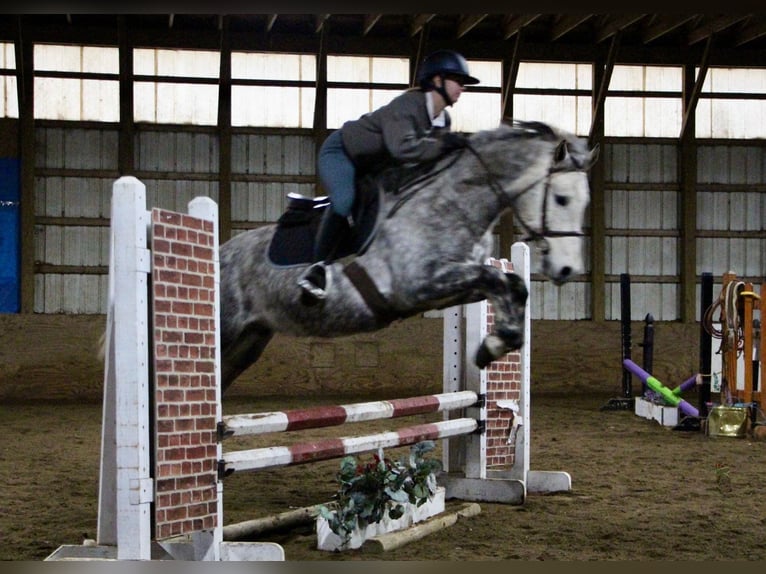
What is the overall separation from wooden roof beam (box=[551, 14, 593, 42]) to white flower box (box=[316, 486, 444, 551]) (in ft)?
7.10

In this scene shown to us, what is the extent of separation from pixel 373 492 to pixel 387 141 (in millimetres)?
1186

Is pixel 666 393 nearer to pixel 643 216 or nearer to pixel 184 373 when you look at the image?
pixel 643 216

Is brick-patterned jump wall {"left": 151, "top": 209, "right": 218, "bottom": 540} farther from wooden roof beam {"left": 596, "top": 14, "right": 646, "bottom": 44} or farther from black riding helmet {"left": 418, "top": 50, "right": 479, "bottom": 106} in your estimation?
wooden roof beam {"left": 596, "top": 14, "right": 646, "bottom": 44}

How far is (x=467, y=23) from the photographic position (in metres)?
5.12

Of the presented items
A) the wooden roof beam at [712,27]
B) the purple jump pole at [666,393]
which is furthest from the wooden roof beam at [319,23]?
the purple jump pole at [666,393]

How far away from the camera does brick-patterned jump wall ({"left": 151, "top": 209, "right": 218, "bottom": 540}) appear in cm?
278

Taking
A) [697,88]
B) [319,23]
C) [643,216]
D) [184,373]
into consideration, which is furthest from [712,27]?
[184,373]

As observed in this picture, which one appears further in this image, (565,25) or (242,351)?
(565,25)

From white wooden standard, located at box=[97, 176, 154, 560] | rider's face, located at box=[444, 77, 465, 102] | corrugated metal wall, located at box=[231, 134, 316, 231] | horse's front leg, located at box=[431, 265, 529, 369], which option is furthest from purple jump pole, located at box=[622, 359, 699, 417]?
white wooden standard, located at box=[97, 176, 154, 560]

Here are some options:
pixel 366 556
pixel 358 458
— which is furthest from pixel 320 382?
pixel 366 556

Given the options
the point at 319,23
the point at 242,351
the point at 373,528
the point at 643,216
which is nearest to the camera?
the point at 242,351

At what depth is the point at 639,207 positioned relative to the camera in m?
7.62

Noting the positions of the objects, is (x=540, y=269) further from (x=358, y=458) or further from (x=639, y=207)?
(x=639, y=207)

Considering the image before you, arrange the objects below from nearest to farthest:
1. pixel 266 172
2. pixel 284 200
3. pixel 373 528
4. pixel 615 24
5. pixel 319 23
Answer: pixel 373 528, pixel 615 24, pixel 319 23, pixel 284 200, pixel 266 172
